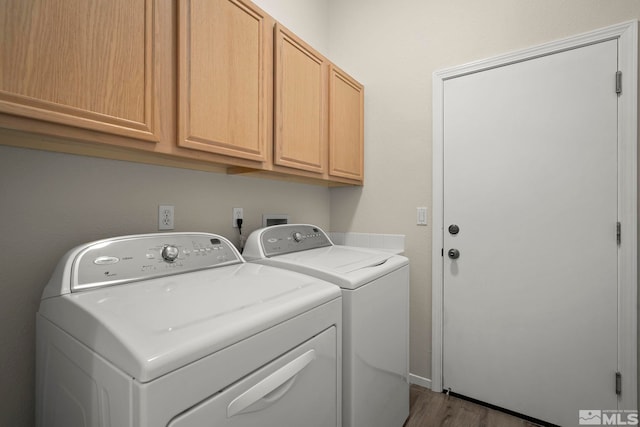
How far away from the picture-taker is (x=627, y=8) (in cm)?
150

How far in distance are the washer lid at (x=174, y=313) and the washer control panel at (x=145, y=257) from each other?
0.14 feet

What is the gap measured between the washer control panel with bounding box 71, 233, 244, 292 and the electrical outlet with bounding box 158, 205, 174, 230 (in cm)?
20

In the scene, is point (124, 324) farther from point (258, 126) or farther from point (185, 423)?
point (258, 126)

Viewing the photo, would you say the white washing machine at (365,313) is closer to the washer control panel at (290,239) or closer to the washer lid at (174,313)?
the washer control panel at (290,239)

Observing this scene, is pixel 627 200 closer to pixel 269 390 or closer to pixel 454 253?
pixel 454 253

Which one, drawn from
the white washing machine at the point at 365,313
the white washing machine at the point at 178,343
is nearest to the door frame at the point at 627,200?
the white washing machine at the point at 365,313

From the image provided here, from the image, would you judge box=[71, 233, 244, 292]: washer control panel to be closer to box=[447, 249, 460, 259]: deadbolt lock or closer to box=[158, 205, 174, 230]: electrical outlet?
box=[158, 205, 174, 230]: electrical outlet

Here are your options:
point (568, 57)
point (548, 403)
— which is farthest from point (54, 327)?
point (568, 57)

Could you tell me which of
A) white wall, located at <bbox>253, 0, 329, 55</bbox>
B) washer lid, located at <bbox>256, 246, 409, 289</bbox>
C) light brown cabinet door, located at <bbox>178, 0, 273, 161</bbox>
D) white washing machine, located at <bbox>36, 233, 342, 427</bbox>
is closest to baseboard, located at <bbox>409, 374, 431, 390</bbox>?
washer lid, located at <bbox>256, 246, 409, 289</bbox>

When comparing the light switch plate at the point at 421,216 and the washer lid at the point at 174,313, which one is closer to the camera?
the washer lid at the point at 174,313

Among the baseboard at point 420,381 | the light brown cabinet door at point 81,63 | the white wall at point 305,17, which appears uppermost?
the white wall at point 305,17

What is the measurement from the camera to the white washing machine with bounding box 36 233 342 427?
1.88 feet

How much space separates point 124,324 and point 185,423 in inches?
9.5

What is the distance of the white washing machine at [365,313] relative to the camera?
3.71 feet
